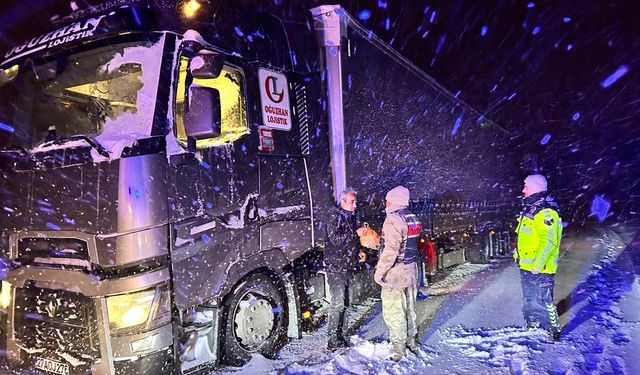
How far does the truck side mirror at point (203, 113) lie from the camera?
3355 mm

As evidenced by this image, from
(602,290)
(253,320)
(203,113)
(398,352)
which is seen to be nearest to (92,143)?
(203,113)

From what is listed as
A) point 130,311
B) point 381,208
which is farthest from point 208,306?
point 381,208

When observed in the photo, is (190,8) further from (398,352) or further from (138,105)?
(398,352)

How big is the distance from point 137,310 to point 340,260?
2017mm

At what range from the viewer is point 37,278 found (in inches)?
139

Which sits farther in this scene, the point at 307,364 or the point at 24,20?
the point at 24,20

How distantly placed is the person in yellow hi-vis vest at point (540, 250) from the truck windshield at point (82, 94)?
13.2 ft

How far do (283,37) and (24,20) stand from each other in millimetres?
8206

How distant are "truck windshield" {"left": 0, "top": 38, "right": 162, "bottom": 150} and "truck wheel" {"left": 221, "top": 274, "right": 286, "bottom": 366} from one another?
5.83ft

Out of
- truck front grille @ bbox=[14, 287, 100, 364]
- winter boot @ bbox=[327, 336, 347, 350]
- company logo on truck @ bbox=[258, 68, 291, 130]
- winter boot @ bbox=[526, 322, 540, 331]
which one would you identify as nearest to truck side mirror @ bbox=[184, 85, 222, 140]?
company logo on truck @ bbox=[258, 68, 291, 130]

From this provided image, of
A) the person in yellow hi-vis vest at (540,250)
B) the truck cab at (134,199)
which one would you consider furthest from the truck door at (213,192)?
the person in yellow hi-vis vest at (540,250)

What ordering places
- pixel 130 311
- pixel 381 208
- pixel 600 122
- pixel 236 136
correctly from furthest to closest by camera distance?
1. pixel 600 122
2. pixel 381 208
3. pixel 236 136
4. pixel 130 311

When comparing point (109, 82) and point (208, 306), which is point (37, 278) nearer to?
point (208, 306)

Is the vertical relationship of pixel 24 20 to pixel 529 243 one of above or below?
above
